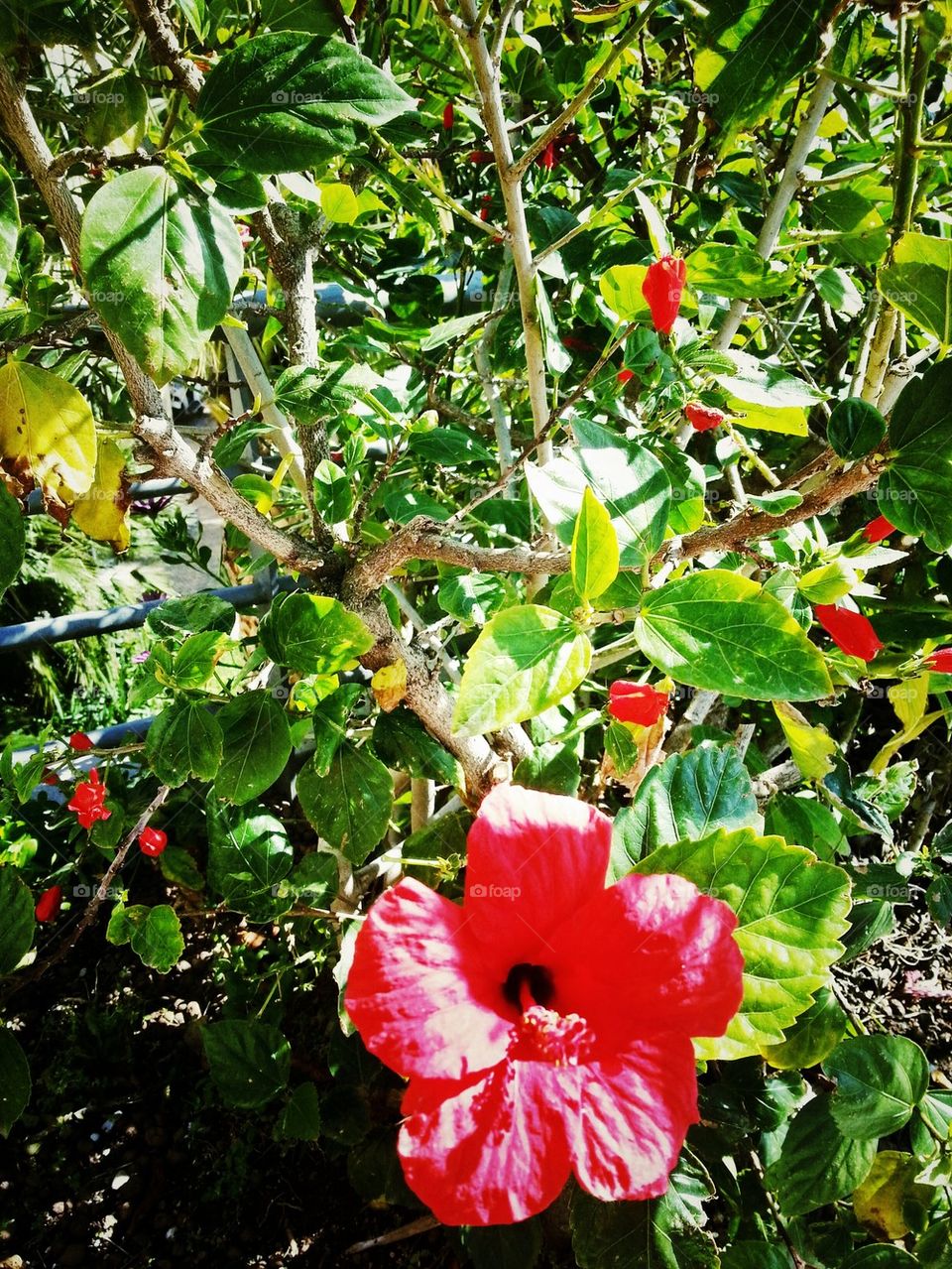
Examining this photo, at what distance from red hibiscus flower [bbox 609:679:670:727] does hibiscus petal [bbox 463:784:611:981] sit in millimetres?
169

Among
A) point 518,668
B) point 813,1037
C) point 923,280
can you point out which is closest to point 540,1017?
point 518,668

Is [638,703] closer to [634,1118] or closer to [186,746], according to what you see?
[634,1118]

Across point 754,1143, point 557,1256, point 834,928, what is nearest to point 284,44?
point 834,928

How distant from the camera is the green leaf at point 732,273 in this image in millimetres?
796

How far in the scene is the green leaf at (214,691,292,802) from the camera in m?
0.85

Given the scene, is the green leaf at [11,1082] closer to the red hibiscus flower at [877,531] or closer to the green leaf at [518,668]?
the green leaf at [518,668]

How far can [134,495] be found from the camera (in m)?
1.52

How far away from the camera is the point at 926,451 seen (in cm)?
61

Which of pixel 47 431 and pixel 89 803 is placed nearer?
pixel 47 431

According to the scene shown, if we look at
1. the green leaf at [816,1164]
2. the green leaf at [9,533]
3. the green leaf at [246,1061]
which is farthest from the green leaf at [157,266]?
the green leaf at [816,1164]

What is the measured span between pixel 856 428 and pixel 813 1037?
0.69 m

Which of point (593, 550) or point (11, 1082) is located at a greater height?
point (593, 550)

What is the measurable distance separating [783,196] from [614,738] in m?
0.70

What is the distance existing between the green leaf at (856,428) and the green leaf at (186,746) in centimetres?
66
